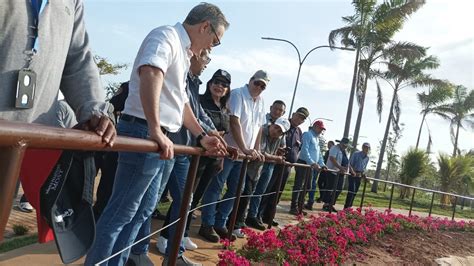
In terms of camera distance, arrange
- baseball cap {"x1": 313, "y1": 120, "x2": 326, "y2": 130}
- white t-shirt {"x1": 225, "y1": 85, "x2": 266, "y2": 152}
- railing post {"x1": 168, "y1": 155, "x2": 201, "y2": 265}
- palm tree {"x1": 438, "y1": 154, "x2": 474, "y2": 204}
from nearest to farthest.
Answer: railing post {"x1": 168, "y1": 155, "x2": 201, "y2": 265}, white t-shirt {"x1": 225, "y1": 85, "x2": 266, "y2": 152}, baseball cap {"x1": 313, "y1": 120, "x2": 326, "y2": 130}, palm tree {"x1": 438, "y1": 154, "x2": 474, "y2": 204}

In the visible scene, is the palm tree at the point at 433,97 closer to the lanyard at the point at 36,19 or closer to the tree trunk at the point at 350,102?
the tree trunk at the point at 350,102

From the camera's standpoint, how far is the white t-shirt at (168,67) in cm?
251

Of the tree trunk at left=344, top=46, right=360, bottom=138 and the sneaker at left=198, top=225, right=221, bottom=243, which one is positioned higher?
the tree trunk at left=344, top=46, right=360, bottom=138

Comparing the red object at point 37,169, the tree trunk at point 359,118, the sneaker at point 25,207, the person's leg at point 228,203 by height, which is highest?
the tree trunk at point 359,118

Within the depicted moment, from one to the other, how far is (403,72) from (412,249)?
Answer: 75.3ft

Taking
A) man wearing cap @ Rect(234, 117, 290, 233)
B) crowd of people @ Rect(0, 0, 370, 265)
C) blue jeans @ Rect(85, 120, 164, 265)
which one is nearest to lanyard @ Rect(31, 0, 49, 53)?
crowd of people @ Rect(0, 0, 370, 265)

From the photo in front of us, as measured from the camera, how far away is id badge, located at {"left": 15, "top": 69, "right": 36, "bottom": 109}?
1570mm

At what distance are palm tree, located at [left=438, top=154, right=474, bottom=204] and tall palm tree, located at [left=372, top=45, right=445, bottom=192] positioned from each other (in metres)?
3.72

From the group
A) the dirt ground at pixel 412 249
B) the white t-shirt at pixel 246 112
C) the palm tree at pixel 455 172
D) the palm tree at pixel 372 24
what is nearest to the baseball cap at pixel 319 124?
the dirt ground at pixel 412 249

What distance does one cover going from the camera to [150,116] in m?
2.33

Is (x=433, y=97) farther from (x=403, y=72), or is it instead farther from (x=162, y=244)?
(x=162, y=244)

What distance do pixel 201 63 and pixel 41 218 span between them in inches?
89.0

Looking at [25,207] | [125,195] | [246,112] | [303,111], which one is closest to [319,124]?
[303,111]

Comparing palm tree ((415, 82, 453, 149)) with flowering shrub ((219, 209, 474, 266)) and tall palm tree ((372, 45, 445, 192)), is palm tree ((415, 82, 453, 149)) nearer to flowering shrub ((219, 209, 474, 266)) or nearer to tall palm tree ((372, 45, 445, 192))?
tall palm tree ((372, 45, 445, 192))
